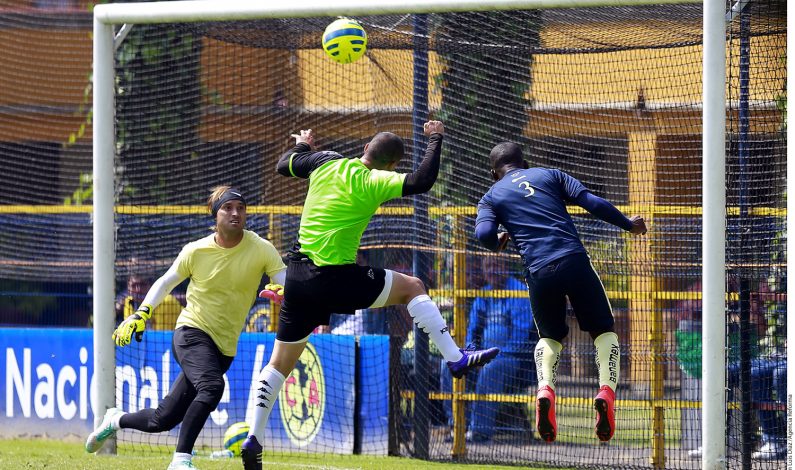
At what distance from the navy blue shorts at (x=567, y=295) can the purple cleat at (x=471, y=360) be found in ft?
1.47

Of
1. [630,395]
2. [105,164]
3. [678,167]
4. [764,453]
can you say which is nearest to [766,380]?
[764,453]

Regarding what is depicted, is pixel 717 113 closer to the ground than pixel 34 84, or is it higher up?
closer to the ground

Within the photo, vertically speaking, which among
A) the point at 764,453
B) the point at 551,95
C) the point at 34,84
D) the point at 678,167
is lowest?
the point at 764,453

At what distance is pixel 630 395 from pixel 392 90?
3365 mm

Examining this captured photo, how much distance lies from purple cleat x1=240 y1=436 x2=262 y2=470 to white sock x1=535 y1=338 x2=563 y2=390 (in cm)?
183

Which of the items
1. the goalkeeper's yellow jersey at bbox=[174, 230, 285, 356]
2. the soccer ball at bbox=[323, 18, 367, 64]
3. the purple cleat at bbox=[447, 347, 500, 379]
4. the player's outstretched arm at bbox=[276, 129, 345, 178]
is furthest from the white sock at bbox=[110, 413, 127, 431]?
the soccer ball at bbox=[323, 18, 367, 64]

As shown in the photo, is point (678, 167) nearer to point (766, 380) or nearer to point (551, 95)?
point (551, 95)

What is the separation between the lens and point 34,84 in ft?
52.7

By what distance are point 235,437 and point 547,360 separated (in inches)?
137

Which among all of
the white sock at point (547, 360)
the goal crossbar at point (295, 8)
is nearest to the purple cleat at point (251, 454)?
the white sock at point (547, 360)

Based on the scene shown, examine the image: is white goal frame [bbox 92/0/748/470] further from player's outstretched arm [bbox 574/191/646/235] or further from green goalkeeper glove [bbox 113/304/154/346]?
green goalkeeper glove [bbox 113/304/154/346]

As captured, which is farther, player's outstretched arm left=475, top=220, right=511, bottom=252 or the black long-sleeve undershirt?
player's outstretched arm left=475, top=220, right=511, bottom=252

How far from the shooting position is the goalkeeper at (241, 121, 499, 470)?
731 centimetres

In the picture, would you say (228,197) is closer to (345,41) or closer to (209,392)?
(209,392)
